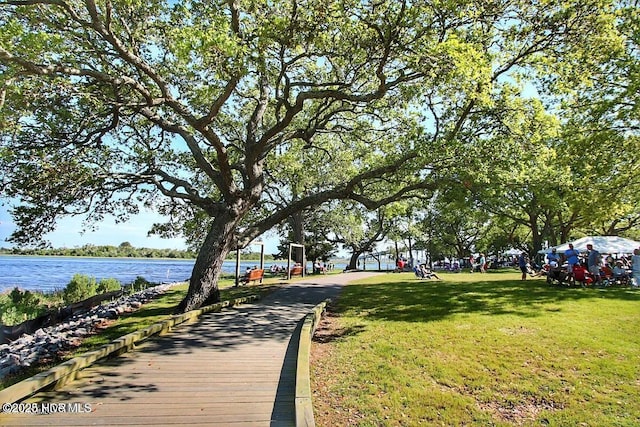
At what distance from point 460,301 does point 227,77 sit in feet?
29.9

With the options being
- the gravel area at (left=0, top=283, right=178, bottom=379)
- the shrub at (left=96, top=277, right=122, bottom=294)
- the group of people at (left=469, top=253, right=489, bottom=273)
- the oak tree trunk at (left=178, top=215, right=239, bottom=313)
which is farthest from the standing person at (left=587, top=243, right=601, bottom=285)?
the shrub at (left=96, top=277, right=122, bottom=294)

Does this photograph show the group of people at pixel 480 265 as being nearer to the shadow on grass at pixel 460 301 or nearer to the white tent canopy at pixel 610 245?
A: the white tent canopy at pixel 610 245

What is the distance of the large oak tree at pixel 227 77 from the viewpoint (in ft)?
26.2

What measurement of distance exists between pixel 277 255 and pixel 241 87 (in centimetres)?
2832

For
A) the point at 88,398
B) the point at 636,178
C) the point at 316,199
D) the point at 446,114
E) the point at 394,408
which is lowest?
the point at 394,408

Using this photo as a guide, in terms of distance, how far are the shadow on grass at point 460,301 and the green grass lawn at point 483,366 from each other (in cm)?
10

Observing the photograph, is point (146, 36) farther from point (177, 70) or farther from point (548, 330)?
point (548, 330)

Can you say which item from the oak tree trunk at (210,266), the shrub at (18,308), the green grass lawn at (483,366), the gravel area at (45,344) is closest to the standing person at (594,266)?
the green grass lawn at (483,366)

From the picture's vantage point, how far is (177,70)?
12.3 metres

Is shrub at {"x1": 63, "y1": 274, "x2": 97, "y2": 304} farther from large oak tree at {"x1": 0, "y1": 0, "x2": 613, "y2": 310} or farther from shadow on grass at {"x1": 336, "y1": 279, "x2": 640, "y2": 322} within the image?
shadow on grass at {"x1": 336, "y1": 279, "x2": 640, "y2": 322}

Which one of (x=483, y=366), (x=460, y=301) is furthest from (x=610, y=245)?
(x=483, y=366)

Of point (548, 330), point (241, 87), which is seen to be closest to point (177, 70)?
point (241, 87)

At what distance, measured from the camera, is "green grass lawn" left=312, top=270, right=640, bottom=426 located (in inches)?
201

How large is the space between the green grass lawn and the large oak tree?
14.6ft
